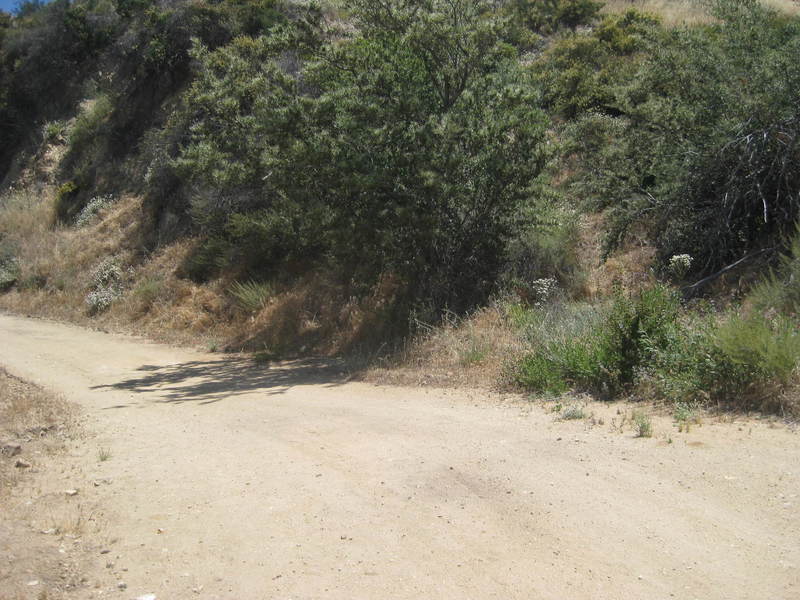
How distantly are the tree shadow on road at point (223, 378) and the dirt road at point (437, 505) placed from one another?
2.03 m

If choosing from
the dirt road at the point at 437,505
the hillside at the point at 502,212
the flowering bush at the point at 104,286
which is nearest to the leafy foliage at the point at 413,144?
the hillside at the point at 502,212

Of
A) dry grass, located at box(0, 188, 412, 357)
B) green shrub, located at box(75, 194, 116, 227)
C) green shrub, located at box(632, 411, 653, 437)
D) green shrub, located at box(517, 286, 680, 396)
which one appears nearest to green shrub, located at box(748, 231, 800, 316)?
green shrub, located at box(517, 286, 680, 396)

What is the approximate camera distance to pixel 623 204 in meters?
15.1

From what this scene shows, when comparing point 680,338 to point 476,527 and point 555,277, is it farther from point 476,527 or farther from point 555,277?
point 555,277

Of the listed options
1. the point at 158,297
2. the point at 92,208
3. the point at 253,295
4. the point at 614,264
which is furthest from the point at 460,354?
the point at 92,208

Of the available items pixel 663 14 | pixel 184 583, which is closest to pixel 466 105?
pixel 184 583

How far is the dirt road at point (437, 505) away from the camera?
462 centimetres

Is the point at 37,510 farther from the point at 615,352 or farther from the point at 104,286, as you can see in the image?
the point at 104,286

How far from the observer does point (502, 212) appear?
46.5ft

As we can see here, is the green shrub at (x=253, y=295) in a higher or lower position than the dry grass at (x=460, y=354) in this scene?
higher

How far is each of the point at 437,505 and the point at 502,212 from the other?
360 inches

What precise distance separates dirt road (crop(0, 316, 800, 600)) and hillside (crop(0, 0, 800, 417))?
133cm

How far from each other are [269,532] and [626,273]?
1025 cm

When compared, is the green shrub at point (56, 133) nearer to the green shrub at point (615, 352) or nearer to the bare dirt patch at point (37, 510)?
the bare dirt patch at point (37, 510)
